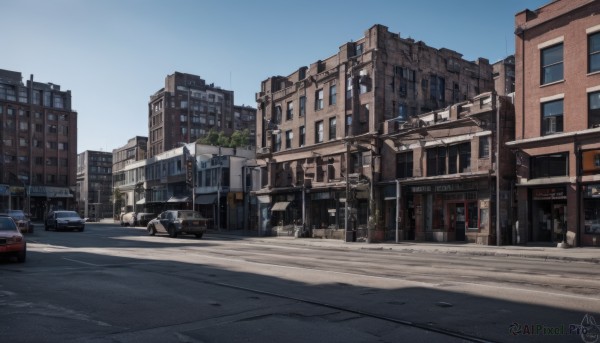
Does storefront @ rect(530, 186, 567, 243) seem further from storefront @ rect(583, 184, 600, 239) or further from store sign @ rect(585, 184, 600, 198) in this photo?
store sign @ rect(585, 184, 600, 198)

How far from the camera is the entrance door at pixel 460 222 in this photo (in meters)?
30.6

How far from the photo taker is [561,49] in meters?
26.8

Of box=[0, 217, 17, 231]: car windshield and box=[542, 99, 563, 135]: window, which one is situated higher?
box=[542, 99, 563, 135]: window

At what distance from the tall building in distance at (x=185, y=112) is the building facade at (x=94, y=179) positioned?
37876mm

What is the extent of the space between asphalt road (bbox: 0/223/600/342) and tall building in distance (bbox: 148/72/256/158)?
84.8 m

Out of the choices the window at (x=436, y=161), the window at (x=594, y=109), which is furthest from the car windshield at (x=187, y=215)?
the window at (x=594, y=109)

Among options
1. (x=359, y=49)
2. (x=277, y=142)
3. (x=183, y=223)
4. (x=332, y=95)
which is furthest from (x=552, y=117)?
(x=277, y=142)

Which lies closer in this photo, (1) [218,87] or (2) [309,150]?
(2) [309,150]

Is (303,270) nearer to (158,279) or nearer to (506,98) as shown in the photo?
(158,279)

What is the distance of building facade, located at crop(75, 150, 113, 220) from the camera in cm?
13200

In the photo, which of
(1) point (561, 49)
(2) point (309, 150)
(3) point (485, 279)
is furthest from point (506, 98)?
(3) point (485, 279)

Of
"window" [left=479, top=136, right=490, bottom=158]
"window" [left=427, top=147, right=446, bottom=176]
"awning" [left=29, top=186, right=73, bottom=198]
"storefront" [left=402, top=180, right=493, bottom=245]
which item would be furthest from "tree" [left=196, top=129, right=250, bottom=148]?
"window" [left=479, top=136, right=490, bottom=158]

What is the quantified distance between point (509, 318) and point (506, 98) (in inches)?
981

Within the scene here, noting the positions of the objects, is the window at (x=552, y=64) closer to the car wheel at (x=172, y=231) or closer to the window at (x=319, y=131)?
the window at (x=319, y=131)
